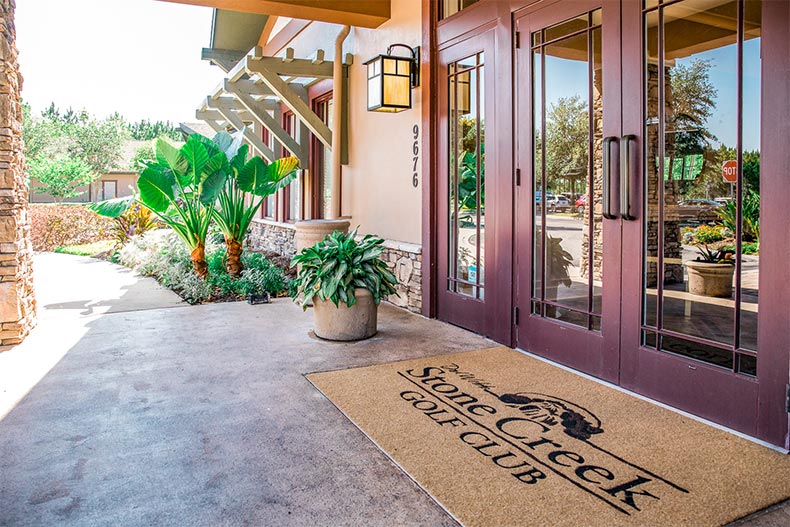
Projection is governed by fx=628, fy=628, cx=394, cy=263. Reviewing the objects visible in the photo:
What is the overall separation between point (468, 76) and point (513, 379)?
265cm

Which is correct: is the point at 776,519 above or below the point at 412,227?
below

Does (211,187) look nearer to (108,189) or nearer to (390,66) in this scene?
(390,66)

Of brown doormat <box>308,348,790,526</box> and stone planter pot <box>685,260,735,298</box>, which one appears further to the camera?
stone planter pot <box>685,260,735,298</box>

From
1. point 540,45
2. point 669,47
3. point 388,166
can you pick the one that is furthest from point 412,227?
point 669,47

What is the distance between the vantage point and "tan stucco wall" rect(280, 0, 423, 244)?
20.2ft

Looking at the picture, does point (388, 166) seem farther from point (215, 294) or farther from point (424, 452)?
point (424, 452)

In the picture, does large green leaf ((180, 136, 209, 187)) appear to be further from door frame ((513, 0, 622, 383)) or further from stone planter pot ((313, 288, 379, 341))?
door frame ((513, 0, 622, 383))

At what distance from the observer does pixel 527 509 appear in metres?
2.34

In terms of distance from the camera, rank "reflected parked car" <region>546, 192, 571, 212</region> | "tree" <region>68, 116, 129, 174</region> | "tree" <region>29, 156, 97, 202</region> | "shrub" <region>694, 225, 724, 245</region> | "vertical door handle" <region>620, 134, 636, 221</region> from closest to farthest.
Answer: "shrub" <region>694, 225, 724, 245</region> < "vertical door handle" <region>620, 134, 636, 221</region> < "reflected parked car" <region>546, 192, 571, 212</region> < "tree" <region>29, 156, 97, 202</region> < "tree" <region>68, 116, 129, 174</region>

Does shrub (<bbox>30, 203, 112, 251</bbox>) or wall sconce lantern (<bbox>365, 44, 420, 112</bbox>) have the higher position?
wall sconce lantern (<bbox>365, 44, 420, 112</bbox>)

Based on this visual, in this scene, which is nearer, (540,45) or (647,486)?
(647,486)

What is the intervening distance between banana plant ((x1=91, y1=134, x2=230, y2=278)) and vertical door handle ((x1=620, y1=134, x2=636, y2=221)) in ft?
16.2

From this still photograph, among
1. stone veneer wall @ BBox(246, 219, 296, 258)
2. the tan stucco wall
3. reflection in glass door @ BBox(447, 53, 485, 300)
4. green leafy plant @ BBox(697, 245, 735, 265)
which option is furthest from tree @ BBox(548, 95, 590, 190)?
stone veneer wall @ BBox(246, 219, 296, 258)

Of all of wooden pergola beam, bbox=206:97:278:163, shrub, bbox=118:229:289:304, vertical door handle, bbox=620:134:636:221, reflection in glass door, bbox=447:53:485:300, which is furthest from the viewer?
wooden pergola beam, bbox=206:97:278:163
